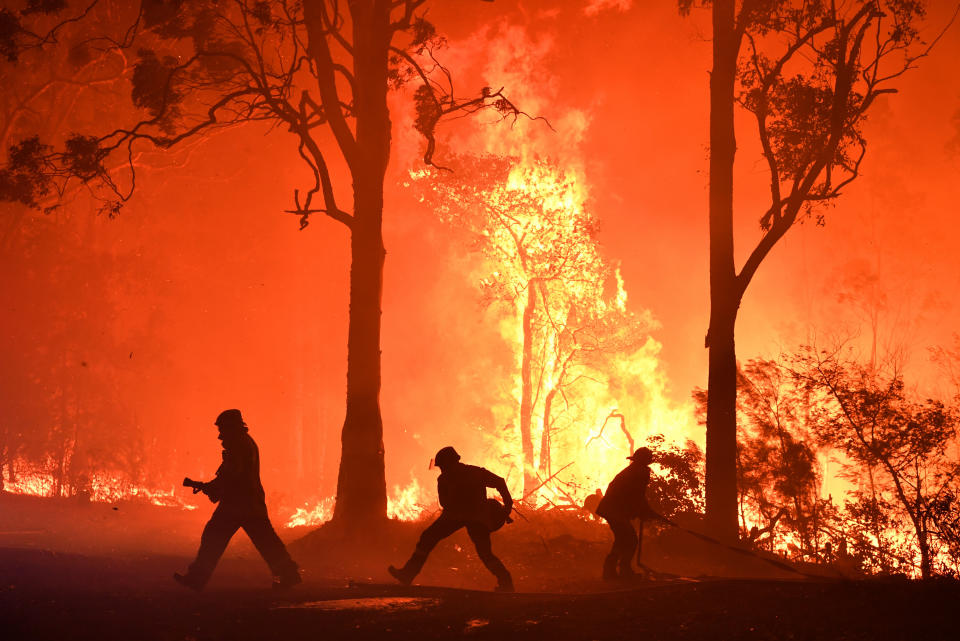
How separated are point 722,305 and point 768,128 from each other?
4265mm

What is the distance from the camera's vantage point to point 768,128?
696 inches

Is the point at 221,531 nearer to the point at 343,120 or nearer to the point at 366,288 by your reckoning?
the point at 366,288

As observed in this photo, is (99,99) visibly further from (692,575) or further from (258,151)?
(692,575)

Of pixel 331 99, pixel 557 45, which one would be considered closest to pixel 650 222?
pixel 557 45

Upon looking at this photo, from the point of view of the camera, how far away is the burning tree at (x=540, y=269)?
1357 inches

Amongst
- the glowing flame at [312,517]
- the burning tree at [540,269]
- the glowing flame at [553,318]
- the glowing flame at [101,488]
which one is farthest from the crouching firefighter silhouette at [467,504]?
the glowing flame at [101,488]

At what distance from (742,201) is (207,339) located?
37910 millimetres

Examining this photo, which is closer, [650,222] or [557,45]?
[557,45]

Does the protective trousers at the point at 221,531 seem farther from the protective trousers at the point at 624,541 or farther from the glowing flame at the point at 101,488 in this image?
the glowing flame at the point at 101,488

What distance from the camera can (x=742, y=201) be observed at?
63.1 metres

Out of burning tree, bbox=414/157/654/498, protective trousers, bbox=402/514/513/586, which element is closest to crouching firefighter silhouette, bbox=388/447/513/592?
protective trousers, bbox=402/514/513/586

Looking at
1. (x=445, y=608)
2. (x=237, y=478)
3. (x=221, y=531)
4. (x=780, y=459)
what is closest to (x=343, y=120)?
(x=237, y=478)

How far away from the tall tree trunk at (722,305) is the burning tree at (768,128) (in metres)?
0.02

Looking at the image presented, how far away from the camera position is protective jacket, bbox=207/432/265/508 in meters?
10.7
